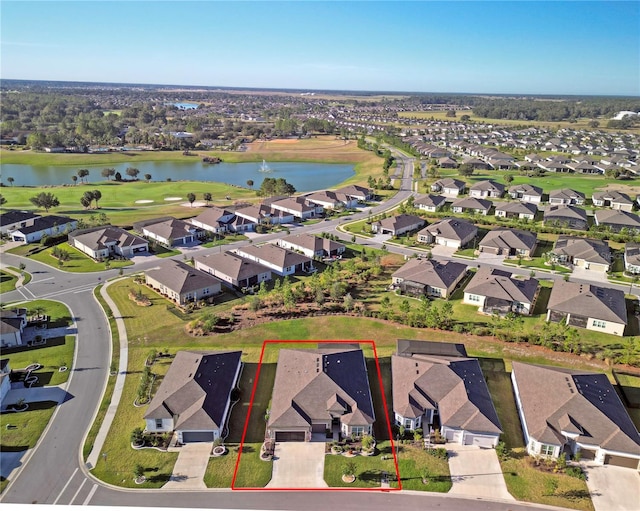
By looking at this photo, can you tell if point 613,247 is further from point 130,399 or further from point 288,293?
point 130,399

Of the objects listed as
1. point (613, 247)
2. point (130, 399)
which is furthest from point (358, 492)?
point (613, 247)

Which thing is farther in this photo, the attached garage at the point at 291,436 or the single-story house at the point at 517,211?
the single-story house at the point at 517,211

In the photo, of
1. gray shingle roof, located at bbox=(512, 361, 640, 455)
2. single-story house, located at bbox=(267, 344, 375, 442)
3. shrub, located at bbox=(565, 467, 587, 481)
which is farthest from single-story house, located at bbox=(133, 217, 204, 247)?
shrub, located at bbox=(565, 467, 587, 481)

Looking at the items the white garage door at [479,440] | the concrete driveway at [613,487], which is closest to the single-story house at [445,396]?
the white garage door at [479,440]

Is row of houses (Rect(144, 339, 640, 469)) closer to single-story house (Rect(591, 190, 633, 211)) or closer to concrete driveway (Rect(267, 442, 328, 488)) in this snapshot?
concrete driveway (Rect(267, 442, 328, 488))

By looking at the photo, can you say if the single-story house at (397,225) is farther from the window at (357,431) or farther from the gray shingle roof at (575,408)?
the window at (357,431)

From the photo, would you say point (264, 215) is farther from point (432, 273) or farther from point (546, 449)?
point (546, 449)
